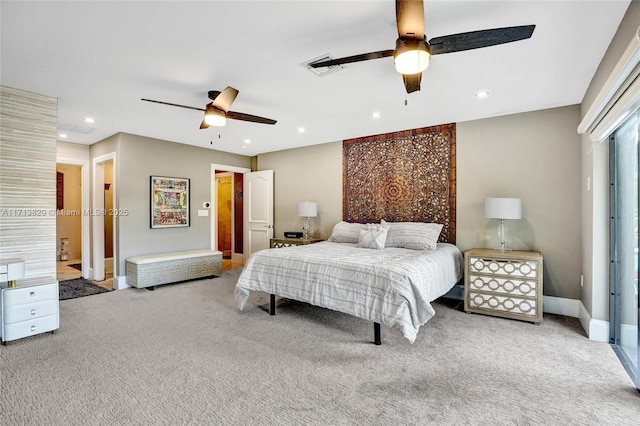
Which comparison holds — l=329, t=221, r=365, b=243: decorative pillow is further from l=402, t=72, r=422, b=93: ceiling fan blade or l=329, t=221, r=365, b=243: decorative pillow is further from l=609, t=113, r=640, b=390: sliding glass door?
l=609, t=113, r=640, b=390: sliding glass door

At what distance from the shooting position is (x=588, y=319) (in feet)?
9.95

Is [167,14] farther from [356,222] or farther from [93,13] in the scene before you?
[356,222]

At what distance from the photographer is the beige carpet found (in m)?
1.86

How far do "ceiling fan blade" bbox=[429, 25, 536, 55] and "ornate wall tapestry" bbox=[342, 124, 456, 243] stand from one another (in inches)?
105

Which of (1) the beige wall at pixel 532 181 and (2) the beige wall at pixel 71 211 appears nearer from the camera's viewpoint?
(1) the beige wall at pixel 532 181

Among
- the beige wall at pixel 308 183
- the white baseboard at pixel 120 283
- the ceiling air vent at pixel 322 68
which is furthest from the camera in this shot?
the beige wall at pixel 308 183

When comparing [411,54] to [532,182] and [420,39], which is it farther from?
[532,182]

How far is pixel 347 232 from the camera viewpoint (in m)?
4.82

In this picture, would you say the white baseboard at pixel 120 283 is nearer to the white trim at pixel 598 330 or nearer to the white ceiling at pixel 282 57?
the white ceiling at pixel 282 57

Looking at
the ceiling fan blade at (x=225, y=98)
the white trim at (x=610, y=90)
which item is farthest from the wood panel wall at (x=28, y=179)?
the white trim at (x=610, y=90)

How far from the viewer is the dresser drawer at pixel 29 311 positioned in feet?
9.11

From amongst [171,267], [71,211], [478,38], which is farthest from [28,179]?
[71,211]

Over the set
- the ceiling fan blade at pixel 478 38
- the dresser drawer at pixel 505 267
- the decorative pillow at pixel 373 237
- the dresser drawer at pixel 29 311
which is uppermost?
the ceiling fan blade at pixel 478 38

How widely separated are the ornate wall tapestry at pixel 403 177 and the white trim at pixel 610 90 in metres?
1.65
